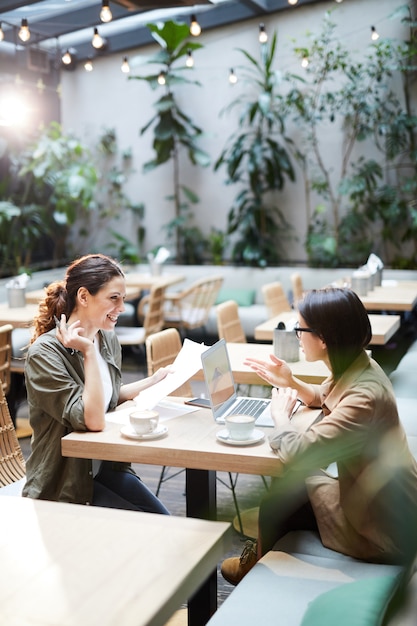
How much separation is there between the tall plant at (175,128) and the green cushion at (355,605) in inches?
287

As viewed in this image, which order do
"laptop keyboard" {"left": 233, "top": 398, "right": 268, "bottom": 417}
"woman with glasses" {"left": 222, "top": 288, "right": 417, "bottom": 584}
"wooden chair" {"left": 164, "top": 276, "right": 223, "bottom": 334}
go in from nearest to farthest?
"woman with glasses" {"left": 222, "top": 288, "right": 417, "bottom": 584}, "laptop keyboard" {"left": 233, "top": 398, "right": 268, "bottom": 417}, "wooden chair" {"left": 164, "top": 276, "right": 223, "bottom": 334}

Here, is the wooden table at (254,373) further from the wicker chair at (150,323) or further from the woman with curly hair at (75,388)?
the wicker chair at (150,323)

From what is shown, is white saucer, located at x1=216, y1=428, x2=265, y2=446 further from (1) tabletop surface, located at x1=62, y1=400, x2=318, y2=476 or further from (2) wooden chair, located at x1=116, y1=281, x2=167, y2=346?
(2) wooden chair, located at x1=116, y1=281, x2=167, y2=346

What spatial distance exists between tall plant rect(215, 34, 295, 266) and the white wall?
158 mm

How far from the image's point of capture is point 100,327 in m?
2.84

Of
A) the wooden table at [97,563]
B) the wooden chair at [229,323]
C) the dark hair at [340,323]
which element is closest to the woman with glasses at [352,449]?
the dark hair at [340,323]

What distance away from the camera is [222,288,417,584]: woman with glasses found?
2.20m

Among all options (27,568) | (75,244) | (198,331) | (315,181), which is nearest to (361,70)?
(315,181)

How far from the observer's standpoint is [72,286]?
111 inches

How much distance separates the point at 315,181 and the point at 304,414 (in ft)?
20.6

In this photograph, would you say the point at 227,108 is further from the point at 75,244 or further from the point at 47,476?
the point at 47,476

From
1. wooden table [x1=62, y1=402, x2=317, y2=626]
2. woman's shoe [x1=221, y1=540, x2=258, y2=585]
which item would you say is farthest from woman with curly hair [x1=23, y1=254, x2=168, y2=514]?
woman's shoe [x1=221, y1=540, x2=258, y2=585]

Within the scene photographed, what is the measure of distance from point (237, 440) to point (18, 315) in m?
3.44

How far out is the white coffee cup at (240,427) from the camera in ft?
8.09
